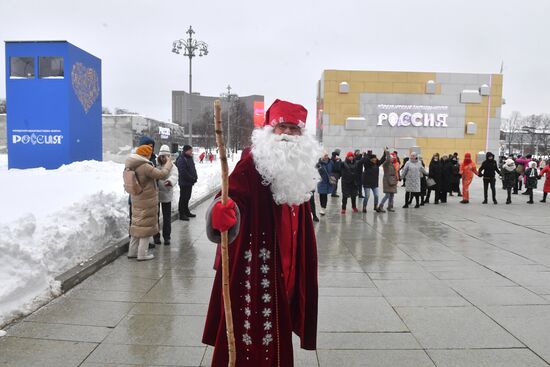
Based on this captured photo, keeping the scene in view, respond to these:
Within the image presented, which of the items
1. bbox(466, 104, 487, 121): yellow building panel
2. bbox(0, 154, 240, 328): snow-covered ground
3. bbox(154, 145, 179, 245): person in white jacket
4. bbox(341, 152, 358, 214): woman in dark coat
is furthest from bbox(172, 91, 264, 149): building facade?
bbox(0, 154, 240, 328): snow-covered ground

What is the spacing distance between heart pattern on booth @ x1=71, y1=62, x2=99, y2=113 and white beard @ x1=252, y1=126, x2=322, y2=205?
77.7 ft

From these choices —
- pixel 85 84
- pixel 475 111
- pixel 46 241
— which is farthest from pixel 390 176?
pixel 475 111

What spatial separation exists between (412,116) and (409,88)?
2323 millimetres

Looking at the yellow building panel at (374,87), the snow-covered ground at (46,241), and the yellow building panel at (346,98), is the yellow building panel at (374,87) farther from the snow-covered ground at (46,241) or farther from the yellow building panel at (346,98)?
the snow-covered ground at (46,241)

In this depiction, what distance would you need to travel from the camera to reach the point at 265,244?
271 centimetres

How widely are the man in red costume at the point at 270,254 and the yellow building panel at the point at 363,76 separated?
35.6 metres

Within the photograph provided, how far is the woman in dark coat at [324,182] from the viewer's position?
11805mm

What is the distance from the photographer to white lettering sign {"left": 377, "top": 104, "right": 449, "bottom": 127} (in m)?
37.1

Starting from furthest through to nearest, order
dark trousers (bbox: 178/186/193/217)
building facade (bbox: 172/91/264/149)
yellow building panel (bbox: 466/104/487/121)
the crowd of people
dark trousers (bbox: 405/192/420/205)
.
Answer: building facade (bbox: 172/91/264/149)
yellow building panel (bbox: 466/104/487/121)
dark trousers (bbox: 405/192/420/205)
the crowd of people
dark trousers (bbox: 178/186/193/217)

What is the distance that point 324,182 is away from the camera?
39.2 feet

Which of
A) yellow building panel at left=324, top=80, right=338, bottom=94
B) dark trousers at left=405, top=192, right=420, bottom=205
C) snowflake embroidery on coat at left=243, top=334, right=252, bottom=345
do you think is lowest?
dark trousers at left=405, top=192, right=420, bottom=205

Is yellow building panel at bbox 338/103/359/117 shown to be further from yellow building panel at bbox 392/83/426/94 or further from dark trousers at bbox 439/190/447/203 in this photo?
dark trousers at bbox 439/190/447/203

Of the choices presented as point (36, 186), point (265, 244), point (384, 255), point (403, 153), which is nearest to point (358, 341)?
point (265, 244)

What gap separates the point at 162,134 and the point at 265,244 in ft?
131
